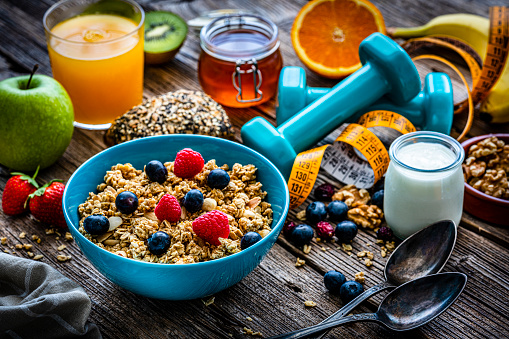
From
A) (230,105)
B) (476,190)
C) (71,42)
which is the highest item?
(71,42)

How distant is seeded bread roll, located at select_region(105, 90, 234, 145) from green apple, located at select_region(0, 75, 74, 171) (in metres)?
0.16

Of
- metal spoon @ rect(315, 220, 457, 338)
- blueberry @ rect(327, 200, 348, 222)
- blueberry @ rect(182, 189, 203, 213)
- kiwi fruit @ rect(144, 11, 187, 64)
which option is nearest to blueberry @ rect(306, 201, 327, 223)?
blueberry @ rect(327, 200, 348, 222)

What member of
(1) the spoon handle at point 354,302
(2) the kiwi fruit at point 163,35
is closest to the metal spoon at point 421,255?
(1) the spoon handle at point 354,302

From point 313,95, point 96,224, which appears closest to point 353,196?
point 313,95

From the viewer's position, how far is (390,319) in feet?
4.00

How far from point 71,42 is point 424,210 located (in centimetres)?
116

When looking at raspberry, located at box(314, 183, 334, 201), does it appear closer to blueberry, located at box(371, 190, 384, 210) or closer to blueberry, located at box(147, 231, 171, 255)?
blueberry, located at box(371, 190, 384, 210)

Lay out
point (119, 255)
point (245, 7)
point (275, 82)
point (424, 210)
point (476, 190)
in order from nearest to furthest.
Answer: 1. point (119, 255)
2. point (424, 210)
3. point (476, 190)
4. point (275, 82)
5. point (245, 7)

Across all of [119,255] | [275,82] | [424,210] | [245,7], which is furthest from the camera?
[245,7]

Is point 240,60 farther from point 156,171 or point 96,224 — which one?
point 96,224

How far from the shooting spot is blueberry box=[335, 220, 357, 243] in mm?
1486

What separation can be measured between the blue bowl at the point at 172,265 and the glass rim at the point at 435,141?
0.30 meters

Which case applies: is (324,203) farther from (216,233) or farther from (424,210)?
(216,233)

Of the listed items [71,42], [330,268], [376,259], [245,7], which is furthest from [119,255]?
[245,7]
